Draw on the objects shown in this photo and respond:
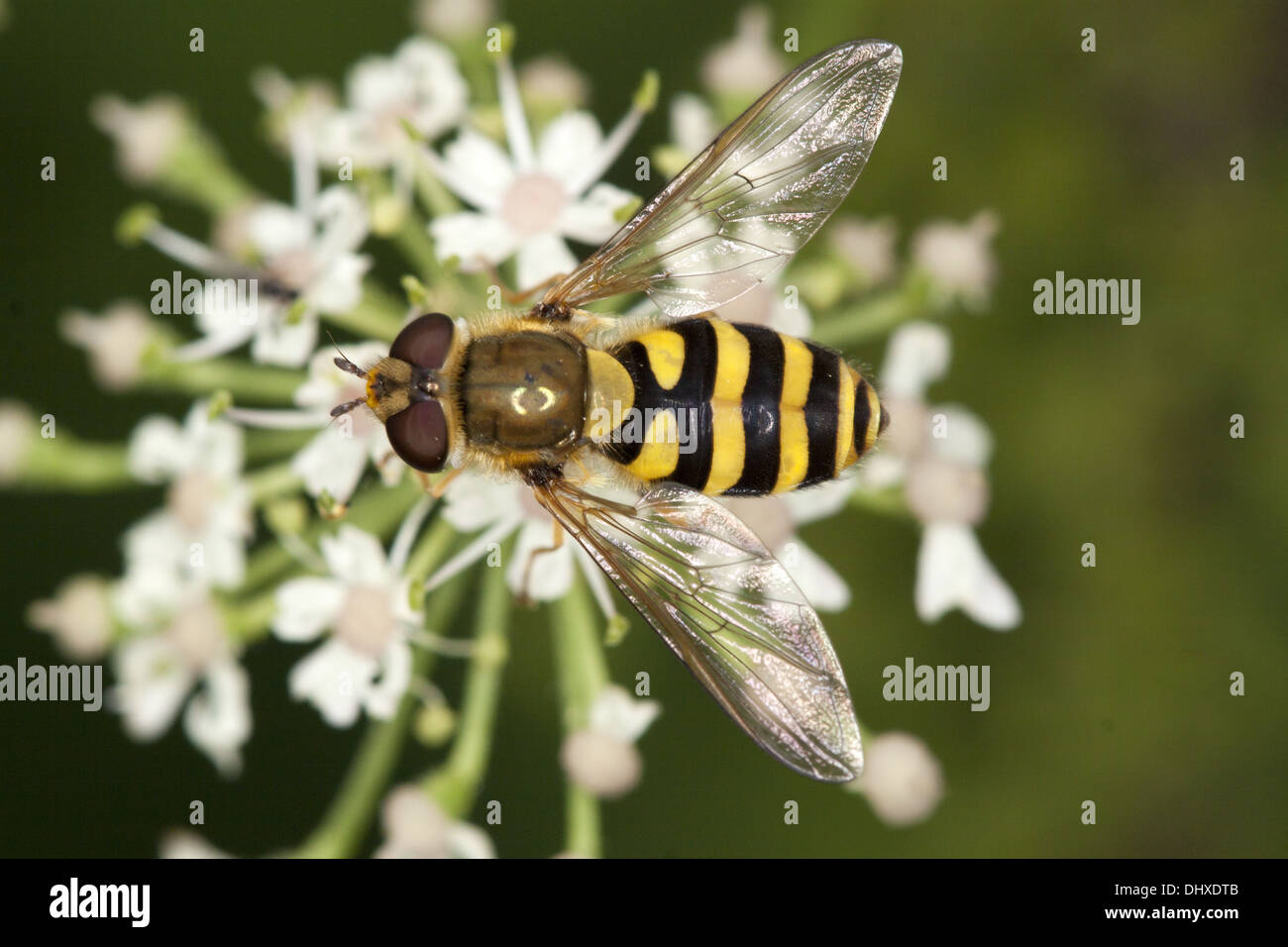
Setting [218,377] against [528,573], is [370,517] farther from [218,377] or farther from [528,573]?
[218,377]

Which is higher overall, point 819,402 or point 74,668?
point 819,402

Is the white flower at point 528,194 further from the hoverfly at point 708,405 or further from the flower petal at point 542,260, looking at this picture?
the hoverfly at point 708,405

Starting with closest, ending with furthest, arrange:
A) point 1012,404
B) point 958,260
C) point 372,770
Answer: point 372,770 → point 958,260 → point 1012,404

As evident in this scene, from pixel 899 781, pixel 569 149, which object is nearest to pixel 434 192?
pixel 569 149
